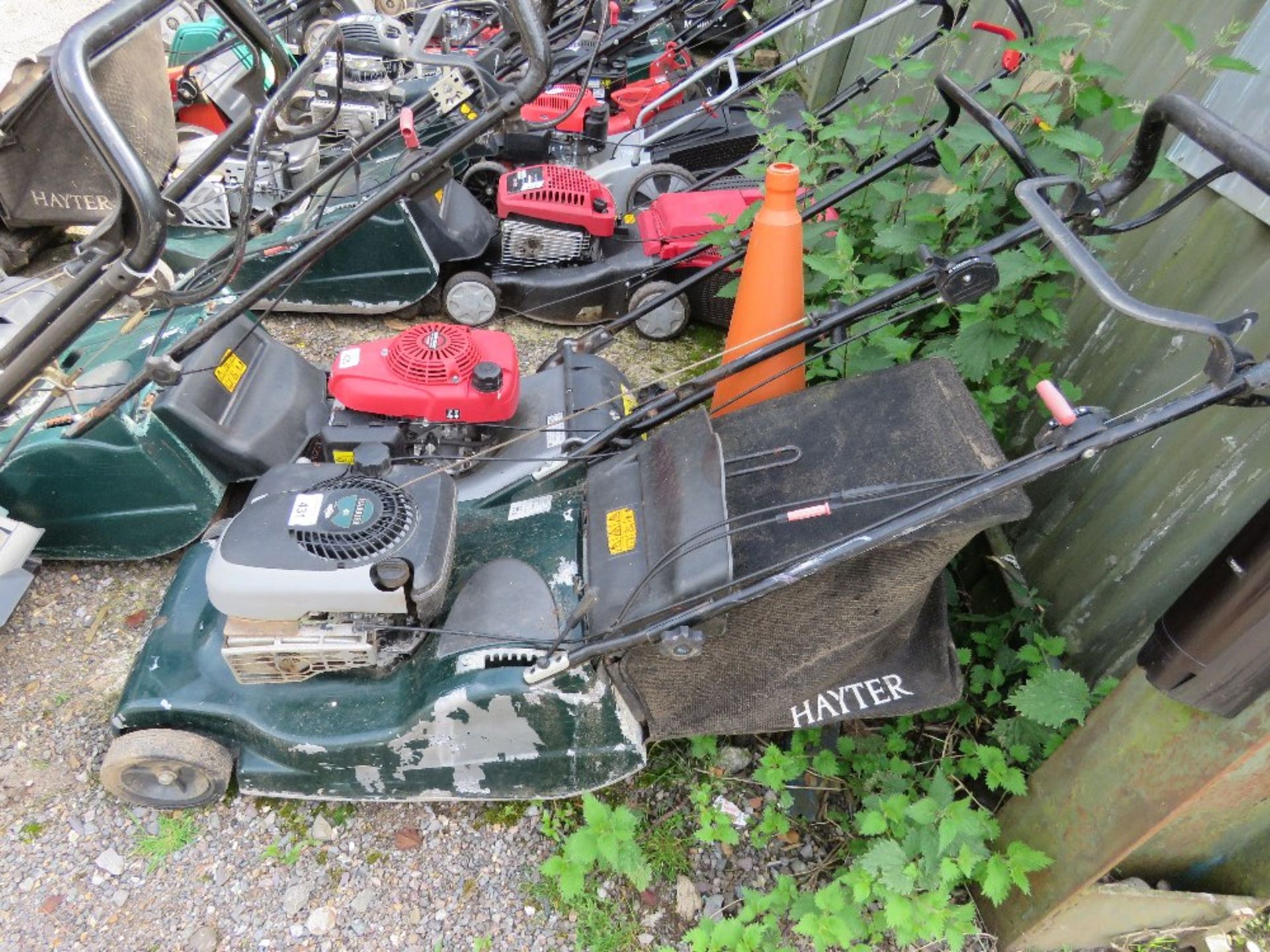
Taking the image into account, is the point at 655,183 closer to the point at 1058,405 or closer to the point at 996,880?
A: the point at 1058,405

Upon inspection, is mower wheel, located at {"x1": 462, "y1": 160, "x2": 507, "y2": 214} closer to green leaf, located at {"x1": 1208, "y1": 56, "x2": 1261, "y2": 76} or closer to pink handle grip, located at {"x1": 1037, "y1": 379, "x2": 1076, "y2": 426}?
green leaf, located at {"x1": 1208, "y1": 56, "x2": 1261, "y2": 76}

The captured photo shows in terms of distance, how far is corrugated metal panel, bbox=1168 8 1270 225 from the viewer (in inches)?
62.3

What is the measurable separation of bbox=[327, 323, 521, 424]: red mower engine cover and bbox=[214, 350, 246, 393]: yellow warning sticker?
0.25 meters

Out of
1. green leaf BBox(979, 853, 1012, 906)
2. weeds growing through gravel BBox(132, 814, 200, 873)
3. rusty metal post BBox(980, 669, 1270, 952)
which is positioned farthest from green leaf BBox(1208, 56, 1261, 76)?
weeds growing through gravel BBox(132, 814, 200, 873)

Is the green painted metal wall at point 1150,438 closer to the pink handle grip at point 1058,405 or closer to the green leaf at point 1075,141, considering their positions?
the green leaf at point 1075,141

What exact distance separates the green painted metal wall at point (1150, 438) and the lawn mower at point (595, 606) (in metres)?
0.18

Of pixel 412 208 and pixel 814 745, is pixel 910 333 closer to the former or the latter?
pixel 814 745

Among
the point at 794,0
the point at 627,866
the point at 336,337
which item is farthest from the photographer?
the point at 794,0

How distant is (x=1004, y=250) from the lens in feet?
5.86

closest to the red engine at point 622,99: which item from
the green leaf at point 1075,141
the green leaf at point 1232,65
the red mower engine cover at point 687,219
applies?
the red mower engine cover at point 687,219

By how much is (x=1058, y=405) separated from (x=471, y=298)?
2.57 m

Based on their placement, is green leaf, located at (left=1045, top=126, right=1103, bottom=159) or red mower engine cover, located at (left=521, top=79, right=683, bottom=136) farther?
red mower engine cover, located at (left=521, top=79, right=683, bottom=136)

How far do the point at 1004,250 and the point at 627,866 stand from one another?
1.50 metres

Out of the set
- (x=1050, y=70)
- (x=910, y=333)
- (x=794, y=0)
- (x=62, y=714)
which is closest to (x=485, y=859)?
(x=62, y=714)
